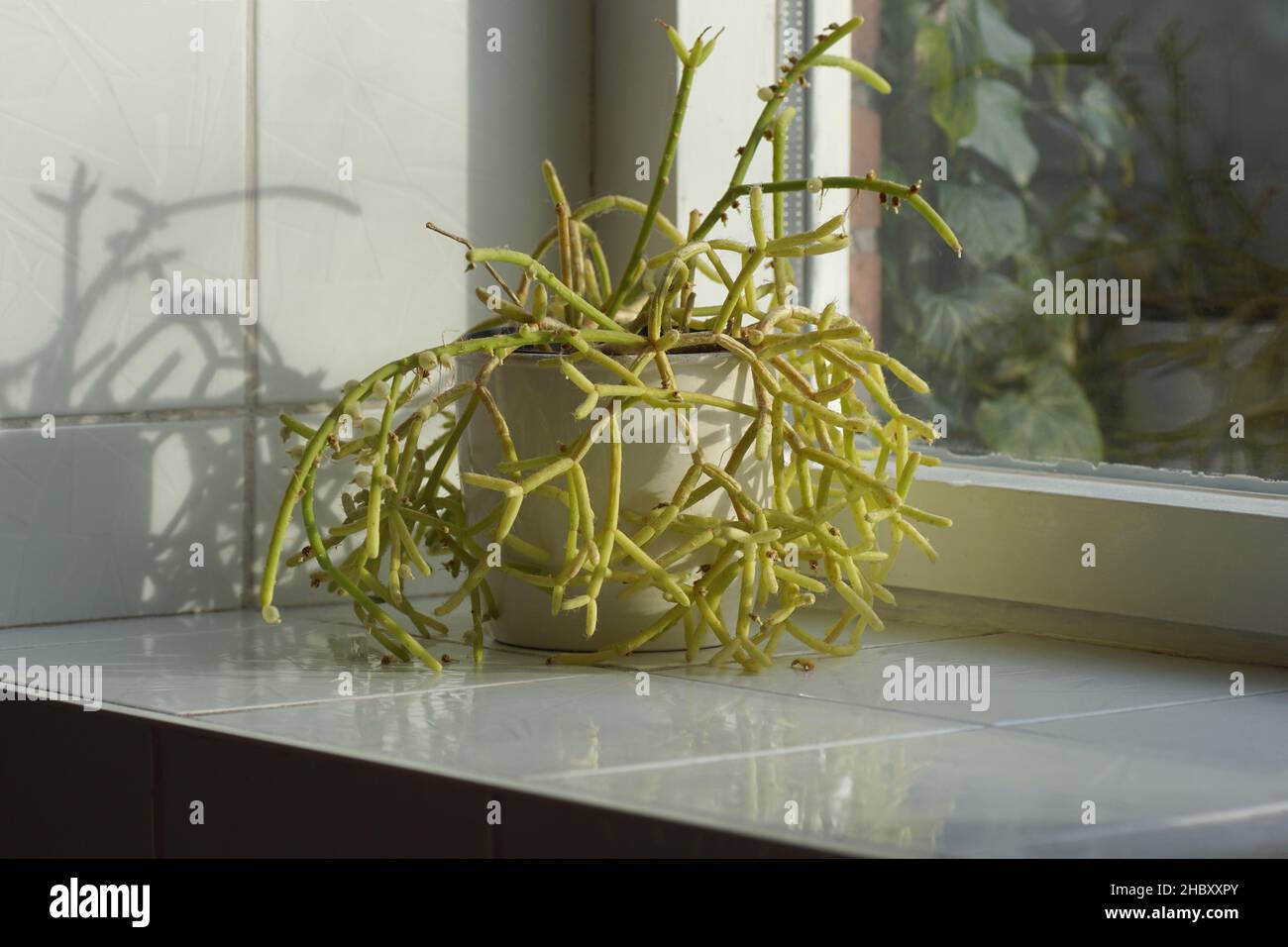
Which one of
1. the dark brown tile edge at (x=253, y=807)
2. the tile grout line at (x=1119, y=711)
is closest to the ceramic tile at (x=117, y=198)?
the dark brown tile edge at (x=253, y=807)

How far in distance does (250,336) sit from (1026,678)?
47 cm

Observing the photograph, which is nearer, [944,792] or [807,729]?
[944,792]

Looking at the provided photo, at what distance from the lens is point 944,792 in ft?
2.10

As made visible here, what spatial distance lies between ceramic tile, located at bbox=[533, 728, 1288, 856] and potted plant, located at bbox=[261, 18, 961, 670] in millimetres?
154

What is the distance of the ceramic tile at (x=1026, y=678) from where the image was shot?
2.62 feet

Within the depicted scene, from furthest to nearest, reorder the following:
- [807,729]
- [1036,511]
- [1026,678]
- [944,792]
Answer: [1036,511]
[1026,678]
[807,729]
[944,792]

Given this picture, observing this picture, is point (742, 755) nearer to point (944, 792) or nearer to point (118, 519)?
point (944, 792)

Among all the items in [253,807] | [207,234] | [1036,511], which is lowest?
[253,807]

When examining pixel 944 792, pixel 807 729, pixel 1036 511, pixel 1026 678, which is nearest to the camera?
pixel 944 792

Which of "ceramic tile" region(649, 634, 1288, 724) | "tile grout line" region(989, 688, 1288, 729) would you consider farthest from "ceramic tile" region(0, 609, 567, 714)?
"tile grout line" region(989, 688, 1288, 729)

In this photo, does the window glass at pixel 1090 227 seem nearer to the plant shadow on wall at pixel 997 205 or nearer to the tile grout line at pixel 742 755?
the plant shadow on wall at pixel 997 205

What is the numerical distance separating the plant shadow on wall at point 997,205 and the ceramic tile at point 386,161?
22 cm

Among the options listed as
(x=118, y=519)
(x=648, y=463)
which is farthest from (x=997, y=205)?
(x=118, y=519)
